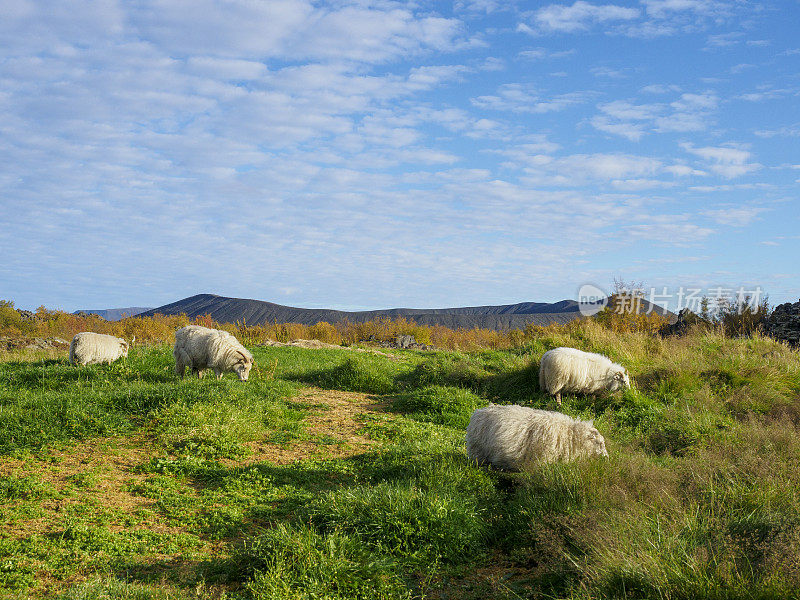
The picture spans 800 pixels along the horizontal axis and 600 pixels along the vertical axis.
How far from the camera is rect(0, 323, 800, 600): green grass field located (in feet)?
14.3

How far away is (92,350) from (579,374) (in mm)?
11110

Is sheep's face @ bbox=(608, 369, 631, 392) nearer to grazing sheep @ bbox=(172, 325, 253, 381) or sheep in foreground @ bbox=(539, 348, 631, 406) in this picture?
sheep in foreground @ bbox=(539, 348, 631, 406)

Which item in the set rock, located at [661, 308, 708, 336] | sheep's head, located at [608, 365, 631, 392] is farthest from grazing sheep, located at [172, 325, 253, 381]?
rock, located at [661, 308, 708, 336]

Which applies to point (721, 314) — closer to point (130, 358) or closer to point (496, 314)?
point (130, 358)

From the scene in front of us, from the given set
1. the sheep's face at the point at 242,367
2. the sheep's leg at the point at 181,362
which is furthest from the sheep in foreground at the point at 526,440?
the sheep's leg at the point at 181,362

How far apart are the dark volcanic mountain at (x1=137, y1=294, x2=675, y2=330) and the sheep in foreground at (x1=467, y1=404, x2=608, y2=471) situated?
5232cm

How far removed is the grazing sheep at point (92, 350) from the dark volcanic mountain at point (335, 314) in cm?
4617

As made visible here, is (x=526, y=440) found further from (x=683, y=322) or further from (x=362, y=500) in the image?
(x=683, y=322)

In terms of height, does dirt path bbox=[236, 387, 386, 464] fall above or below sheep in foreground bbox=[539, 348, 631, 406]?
below

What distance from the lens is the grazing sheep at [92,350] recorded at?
43.1 ft

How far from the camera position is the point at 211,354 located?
1215 centimetres

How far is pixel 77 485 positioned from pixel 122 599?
310 cm

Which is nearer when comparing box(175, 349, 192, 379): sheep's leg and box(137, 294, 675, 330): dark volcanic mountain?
box(175, 349, 192, 379): sheep's leg

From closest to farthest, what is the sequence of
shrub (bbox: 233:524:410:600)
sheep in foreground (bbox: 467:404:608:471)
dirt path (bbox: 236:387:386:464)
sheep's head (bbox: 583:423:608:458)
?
shrub (bbox: 233:524:410:600)
sheep in foreground (bbox: 467:404:608:471)
sheep's head (bbox: 583:423:608:458)
dirt path (bbox: 236:387:386:464)
